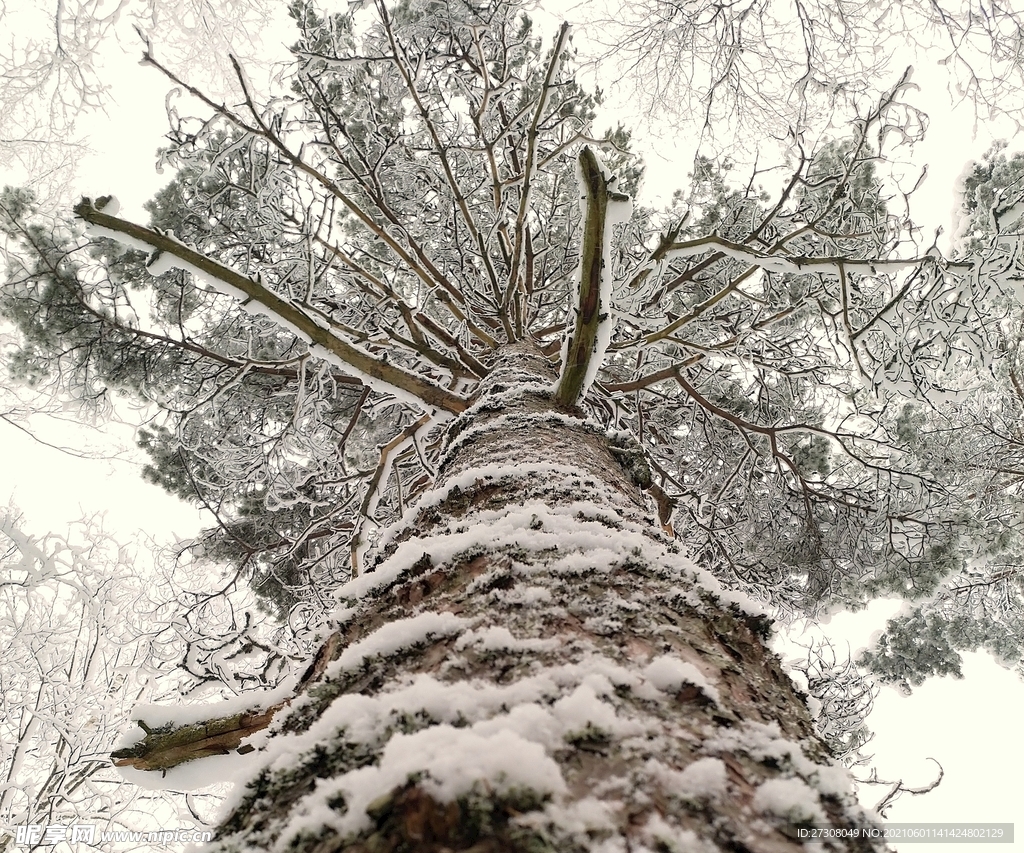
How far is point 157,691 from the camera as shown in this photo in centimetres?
962

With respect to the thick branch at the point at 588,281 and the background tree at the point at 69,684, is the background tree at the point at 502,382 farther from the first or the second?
the background tree at the point at 69,684

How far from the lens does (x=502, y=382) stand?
2393mm

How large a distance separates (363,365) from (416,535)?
102 centimetres

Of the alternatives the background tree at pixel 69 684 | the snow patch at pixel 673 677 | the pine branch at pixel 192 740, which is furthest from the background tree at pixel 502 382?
the background tree at pixel 69 684

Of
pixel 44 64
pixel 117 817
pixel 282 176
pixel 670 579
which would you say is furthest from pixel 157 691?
pixel 670 579

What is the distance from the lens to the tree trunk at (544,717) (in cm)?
53

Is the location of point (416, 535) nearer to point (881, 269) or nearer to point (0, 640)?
point (881, 269)

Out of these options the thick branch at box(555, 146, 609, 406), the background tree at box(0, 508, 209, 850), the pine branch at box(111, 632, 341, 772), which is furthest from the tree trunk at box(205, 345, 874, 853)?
the background tree at box(0, 508, 209, 850)

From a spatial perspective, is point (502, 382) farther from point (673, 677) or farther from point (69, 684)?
point (69, 684)

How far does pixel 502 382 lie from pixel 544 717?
71.6 inches

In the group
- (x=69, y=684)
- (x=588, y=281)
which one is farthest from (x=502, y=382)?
(x=69, y=684)

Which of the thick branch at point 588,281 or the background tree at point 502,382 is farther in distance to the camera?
the thick branch at point 588,281

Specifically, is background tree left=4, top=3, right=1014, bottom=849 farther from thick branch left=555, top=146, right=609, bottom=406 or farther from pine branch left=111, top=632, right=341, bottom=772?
pine branch left=111, top=632, right=341, bottom=772

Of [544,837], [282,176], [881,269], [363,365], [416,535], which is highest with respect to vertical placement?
[282,176]
